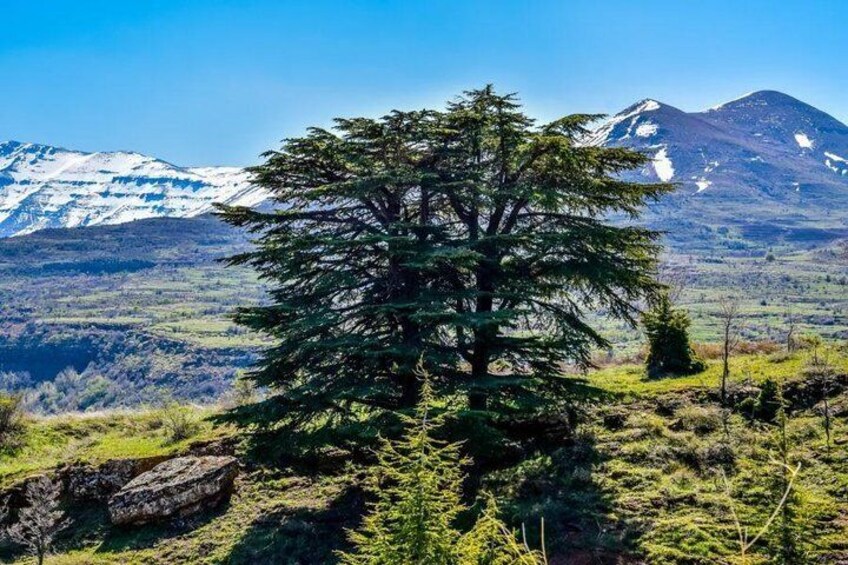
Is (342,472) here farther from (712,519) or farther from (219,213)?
(712,519)

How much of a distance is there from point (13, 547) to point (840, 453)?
1963 centimetres

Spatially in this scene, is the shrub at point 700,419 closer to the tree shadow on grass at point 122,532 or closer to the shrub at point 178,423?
the tree shadow on grass at point 122,532

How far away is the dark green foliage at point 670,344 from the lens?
66.0 feet

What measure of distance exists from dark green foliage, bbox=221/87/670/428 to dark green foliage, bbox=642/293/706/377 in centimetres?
348

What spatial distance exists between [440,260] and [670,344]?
9.79 m

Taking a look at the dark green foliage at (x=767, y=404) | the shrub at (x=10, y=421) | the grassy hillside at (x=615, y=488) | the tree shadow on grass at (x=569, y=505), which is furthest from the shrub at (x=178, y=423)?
the dark green foliage at (x=767, y=404)

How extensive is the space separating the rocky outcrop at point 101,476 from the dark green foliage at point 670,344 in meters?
15.9

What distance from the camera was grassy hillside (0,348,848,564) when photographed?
1148 cm

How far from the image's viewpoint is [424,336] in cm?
1520

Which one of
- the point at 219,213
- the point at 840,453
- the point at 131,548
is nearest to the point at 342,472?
the point at 131,548

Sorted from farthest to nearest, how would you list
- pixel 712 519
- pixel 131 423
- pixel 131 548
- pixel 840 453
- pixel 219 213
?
1. pixel 131 423
2. pixel 219 213
3. pixel 131 548
4. pixel 840 453
5. pixel 712 519

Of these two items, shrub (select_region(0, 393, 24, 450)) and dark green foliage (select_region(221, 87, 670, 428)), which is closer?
dark green foliage (select_region(221, 87, 670, 428))

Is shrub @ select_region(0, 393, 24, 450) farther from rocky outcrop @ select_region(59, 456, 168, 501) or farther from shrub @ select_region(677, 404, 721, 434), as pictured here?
shrub @ select_region(677, 404, 721, 434)


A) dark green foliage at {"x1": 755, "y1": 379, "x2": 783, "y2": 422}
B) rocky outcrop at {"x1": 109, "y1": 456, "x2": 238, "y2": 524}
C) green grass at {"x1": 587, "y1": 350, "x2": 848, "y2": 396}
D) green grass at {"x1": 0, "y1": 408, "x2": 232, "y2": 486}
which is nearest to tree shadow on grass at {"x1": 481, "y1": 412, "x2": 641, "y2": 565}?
green grass at {"x1": 587, "y1": 350, "x2": 848, "y2": 396}
